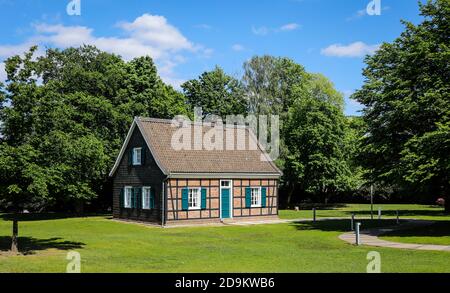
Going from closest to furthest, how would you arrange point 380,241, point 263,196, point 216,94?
point 380,241 < point 263,196 < point 216,94

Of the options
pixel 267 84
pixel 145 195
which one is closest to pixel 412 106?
pixel 145 195

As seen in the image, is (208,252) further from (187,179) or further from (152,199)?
(152,199)

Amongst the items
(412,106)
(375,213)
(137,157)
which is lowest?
(375,213)

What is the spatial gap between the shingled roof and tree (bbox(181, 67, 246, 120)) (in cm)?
2078

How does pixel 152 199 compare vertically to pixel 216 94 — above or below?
below

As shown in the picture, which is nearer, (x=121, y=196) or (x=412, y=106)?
(x=412, y=106)

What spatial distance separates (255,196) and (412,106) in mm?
15499

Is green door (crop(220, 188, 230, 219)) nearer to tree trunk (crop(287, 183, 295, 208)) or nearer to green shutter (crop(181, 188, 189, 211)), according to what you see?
green shutter (crop(181, 188, 189, 211))

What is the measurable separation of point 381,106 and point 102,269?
19.9 metres

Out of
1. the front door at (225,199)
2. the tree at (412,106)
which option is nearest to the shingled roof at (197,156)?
the front door at (225,199)

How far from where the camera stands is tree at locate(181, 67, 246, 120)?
197 feet

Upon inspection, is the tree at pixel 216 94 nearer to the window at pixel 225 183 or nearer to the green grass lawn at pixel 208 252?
the window at pixel 225 183

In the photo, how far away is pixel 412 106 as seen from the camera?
25.0m
